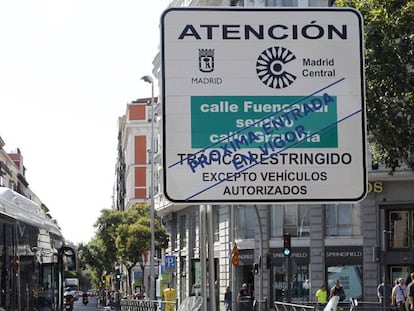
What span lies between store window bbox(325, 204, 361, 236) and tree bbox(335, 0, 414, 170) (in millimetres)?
22350

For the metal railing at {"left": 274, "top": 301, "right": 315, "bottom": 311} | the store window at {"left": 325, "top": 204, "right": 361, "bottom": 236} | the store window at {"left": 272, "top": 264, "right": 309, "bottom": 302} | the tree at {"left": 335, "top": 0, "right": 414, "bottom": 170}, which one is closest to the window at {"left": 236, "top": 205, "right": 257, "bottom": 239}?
the store window at {"left": 272, "top": 264, "right": 309, "bottom": 302}

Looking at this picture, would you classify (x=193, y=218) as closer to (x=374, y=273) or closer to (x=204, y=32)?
(x=374, y=273)

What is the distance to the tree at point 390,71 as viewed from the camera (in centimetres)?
2242

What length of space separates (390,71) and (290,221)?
83.6 feet

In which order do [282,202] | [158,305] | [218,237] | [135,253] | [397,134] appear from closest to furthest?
[282,202], [397,134], [158,305], [218,237], [135,253]

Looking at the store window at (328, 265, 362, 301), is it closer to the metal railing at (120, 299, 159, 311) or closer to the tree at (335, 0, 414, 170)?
the metal railing at (120, 299, 159, 311)

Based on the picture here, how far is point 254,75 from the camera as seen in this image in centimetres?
479

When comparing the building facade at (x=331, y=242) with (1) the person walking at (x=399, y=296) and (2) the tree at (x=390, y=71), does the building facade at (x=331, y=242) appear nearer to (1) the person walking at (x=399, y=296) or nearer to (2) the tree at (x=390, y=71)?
(1) the person walking at (x=399, y=296)

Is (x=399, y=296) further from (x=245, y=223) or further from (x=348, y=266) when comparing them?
(x=245, y=223)

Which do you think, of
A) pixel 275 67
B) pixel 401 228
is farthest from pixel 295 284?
pixel 275 67

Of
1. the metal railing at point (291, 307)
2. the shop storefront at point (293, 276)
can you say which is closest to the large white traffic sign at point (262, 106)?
the metal railing at point (291, 307)

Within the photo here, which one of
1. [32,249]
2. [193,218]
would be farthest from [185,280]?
[32,249]

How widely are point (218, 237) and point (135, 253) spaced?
25011 mm

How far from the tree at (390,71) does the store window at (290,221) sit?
23.6 metres
